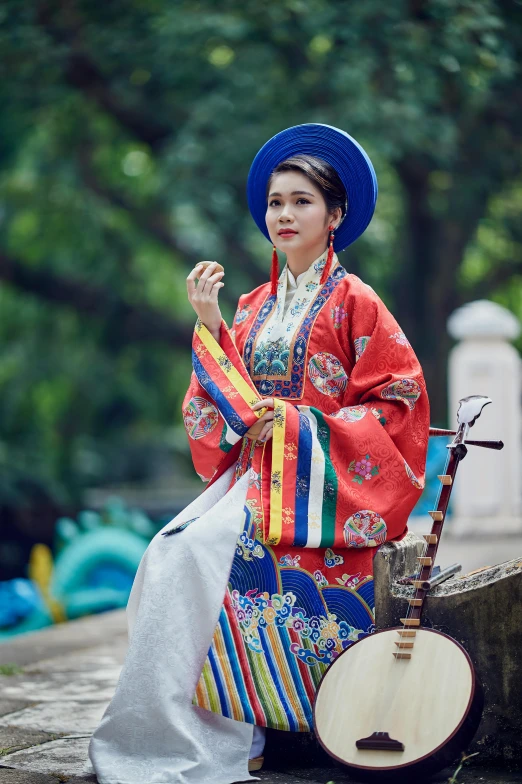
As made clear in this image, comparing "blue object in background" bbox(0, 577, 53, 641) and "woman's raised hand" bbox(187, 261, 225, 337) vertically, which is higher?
"woman's raised hand" bbox(187, 261, 225, 337)

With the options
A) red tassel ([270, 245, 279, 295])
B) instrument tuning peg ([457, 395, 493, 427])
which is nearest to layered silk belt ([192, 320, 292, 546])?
red tassel ([270, 245, 279, 295])

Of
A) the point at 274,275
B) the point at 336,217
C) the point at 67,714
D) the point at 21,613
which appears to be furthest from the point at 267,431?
the point at 21,613

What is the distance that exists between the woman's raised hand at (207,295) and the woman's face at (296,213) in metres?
0.22

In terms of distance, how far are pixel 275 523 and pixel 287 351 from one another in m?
0.47

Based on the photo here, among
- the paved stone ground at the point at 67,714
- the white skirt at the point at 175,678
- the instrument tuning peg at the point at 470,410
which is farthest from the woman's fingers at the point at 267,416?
the paved stone ground at the point at 67,714

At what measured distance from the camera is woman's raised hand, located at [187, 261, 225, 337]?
280 centimetres

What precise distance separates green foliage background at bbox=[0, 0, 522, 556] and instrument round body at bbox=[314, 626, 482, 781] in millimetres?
6015

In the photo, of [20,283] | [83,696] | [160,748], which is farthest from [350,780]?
[20,283]

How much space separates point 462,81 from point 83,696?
5.97 meters

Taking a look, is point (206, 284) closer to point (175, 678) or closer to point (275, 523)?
point (275, 523)

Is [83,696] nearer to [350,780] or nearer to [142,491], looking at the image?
[350,780]

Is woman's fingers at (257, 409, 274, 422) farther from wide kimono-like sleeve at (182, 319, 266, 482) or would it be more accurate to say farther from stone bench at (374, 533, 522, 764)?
stone bench at (374, 533, 522, 764)

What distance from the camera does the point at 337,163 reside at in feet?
9.45

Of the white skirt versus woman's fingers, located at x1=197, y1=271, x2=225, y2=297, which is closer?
the white skirt
